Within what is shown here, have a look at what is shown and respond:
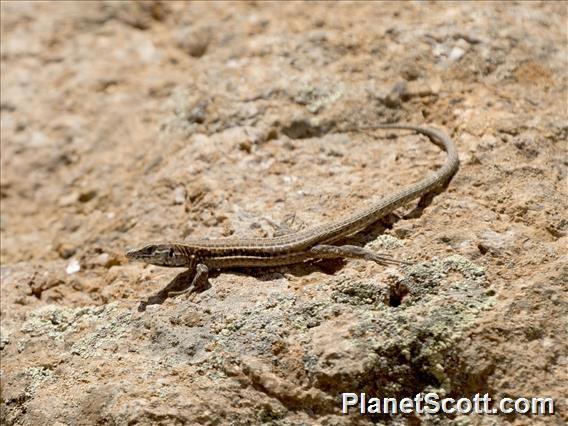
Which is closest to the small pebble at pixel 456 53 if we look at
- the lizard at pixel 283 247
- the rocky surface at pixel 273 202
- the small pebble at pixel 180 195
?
the rocky surface at pixel 273 202

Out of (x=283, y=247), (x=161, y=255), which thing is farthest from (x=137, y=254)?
(x=283, y=247)

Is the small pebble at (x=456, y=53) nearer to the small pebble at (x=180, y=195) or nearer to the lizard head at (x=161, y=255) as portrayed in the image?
the small pebble at (x=180, y=195)

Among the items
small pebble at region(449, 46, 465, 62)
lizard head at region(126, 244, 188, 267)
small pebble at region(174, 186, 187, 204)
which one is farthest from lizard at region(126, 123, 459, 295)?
small pebble at region(449, 46, 465, 62)

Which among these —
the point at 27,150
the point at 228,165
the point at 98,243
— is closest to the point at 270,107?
the point at 228,165

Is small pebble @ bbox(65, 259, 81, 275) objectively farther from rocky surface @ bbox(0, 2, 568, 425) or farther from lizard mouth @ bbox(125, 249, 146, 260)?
lizard mouth @ bbox(125, 249, 146, 260)

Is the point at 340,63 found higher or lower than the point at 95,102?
higher

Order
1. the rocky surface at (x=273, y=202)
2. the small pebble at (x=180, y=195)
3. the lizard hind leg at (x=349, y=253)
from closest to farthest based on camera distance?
the rocky surface at (x=273, y=202) → the lizard hind leg at (x=349, y=253) → the small pebble at (x=180, y=195)

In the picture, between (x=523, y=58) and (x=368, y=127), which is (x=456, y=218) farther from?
(x=523, y=58)
